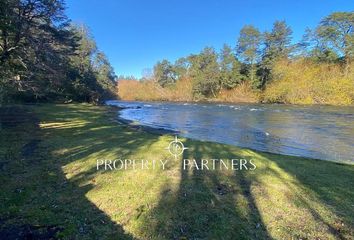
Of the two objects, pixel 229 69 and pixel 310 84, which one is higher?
pixel 229 69

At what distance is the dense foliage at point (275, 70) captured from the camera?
4356cm

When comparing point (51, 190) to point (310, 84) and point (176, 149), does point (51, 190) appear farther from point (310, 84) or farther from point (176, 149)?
point (310, 84)

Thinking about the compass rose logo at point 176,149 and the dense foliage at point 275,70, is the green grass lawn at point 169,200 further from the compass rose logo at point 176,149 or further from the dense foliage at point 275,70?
the dense foliage at point 275,70

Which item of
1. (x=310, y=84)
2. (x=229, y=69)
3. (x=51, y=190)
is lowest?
(x=51, y=190)

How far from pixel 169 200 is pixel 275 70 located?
5118 centimetres

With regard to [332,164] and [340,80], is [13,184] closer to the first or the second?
[332,164]

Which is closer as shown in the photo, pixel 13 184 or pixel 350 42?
pixel 13 184

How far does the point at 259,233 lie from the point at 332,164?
5.21m

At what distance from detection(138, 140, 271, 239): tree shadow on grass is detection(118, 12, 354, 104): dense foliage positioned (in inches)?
1692

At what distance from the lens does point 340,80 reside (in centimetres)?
4206

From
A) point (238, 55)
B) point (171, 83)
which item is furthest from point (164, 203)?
point (171, 83)

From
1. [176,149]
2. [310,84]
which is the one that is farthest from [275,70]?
[176,149]

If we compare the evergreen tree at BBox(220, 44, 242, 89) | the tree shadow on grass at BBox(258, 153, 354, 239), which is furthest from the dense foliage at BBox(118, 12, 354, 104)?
the tree shadow on grass at BBox(258, 153, 354, 239)

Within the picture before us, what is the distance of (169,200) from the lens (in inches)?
181
